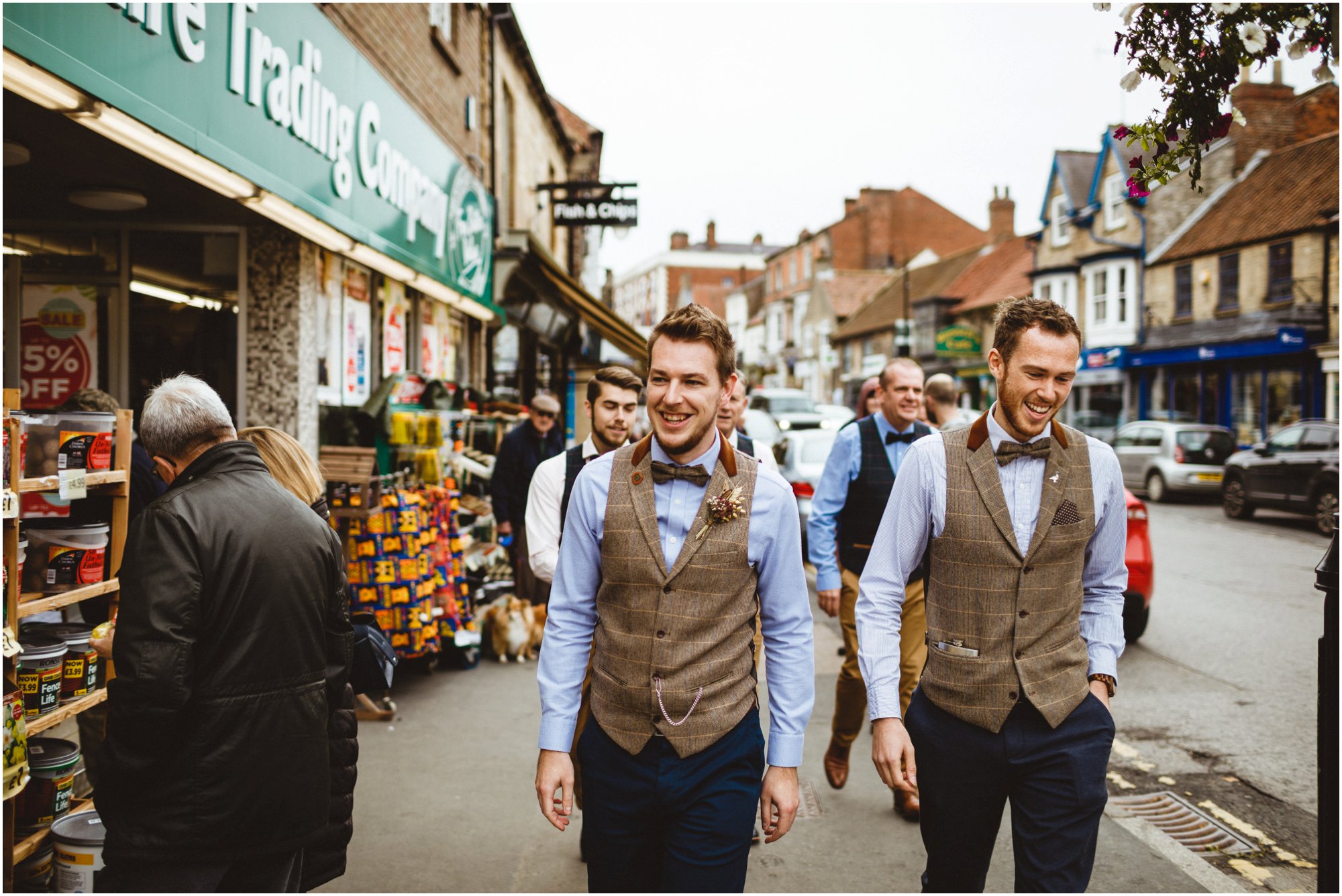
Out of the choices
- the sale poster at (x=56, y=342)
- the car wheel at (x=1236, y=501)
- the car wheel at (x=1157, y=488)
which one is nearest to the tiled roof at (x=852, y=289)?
the car wheel at (x=1157, y=488)

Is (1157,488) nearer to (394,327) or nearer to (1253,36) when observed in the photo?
(394,327)

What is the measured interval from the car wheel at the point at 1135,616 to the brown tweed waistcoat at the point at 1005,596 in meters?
5.40

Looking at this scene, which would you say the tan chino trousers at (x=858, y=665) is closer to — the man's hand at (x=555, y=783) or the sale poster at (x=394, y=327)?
the man's hand at (x=555, y=783)

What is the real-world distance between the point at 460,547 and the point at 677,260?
8660 cm

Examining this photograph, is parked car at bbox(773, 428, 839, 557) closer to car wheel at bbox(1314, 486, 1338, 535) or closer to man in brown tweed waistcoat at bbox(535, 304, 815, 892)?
car wheel at bbox(1314, 486, 1338, 535)

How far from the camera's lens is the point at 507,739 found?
18.6 ft

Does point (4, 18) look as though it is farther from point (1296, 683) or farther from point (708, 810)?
point (1296, 683)

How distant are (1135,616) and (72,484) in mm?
7227

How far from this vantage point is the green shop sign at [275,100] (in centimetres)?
394

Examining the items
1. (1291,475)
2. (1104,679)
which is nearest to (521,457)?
(1104,679)

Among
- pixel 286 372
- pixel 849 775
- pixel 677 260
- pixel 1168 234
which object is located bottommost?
pixel 849 775

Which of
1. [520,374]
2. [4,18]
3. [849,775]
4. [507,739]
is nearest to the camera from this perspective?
[4,18]

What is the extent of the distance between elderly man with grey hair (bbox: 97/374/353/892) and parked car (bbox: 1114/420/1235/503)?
20544mm

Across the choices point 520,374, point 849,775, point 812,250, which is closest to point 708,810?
point 849,775
